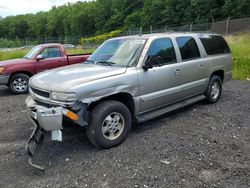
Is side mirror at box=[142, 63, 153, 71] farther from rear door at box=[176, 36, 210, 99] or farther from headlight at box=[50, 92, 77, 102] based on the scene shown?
headlight at box=[50, 92, 77, 102]

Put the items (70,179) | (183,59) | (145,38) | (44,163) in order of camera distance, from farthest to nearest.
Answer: (183,59)
(145,38)
(44,163)
(70,179)

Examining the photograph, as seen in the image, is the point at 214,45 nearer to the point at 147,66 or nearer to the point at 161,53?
the point at 161,53

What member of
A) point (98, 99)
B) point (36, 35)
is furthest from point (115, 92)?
point (36, 35)

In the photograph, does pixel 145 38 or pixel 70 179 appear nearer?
pixel 70 179

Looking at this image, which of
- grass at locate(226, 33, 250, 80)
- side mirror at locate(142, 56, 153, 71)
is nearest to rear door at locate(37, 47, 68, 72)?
side mirror at locate(142, 56, 153, 71)

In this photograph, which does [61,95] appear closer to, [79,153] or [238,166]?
[79,153]

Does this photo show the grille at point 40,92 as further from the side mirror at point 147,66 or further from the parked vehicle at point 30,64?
the parked vehicle at point 30,64

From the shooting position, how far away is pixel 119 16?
74.5 m

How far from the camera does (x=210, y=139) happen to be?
4.96 metres

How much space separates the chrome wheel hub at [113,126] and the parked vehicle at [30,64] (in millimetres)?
6043

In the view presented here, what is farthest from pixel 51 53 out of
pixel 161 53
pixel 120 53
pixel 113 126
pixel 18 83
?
pixel 113 126

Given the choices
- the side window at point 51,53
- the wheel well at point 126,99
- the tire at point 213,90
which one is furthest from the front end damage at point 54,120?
the side window at point 51,53

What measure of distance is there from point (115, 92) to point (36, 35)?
10622cm

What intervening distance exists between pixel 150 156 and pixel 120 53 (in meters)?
2.06
